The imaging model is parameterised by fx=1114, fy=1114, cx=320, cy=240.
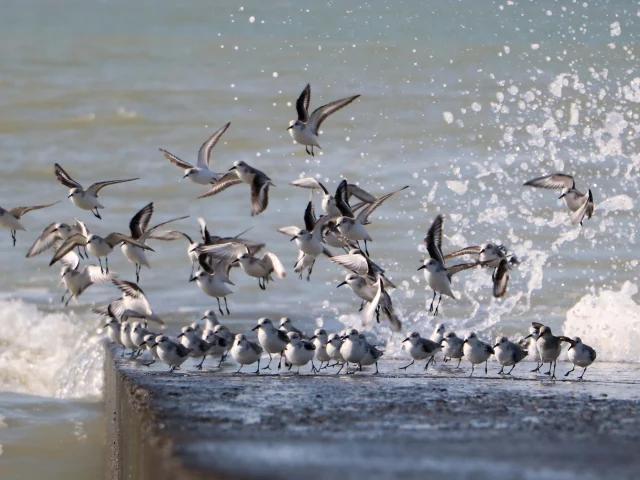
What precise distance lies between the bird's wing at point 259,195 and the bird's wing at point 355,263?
625 millimetres

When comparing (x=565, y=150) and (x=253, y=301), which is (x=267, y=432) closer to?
(x=253, y=301)

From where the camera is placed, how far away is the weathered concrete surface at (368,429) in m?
3.05

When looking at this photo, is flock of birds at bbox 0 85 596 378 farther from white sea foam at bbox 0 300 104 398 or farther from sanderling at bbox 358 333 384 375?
white sea foam at bbox 0 300 104 398

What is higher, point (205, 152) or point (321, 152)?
point (321, 152)

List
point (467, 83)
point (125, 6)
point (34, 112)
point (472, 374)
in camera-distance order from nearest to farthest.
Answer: point (472, 374), point (34, 112), point (467, 83), point (125, 6)

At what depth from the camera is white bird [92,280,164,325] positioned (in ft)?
26.8

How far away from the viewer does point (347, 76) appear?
1956 centimetres

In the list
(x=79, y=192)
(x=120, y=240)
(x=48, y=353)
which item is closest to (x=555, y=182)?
(x=120, y=240)

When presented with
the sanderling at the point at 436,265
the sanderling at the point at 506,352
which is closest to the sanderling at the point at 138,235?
the sanderling at the point at 436,265

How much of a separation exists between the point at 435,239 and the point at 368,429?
356cm

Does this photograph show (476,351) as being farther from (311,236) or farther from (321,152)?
(321,152)

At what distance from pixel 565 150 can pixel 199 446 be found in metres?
12.4

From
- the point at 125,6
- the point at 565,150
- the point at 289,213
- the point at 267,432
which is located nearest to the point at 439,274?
the point at 267,432

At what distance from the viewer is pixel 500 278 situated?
7914mm
